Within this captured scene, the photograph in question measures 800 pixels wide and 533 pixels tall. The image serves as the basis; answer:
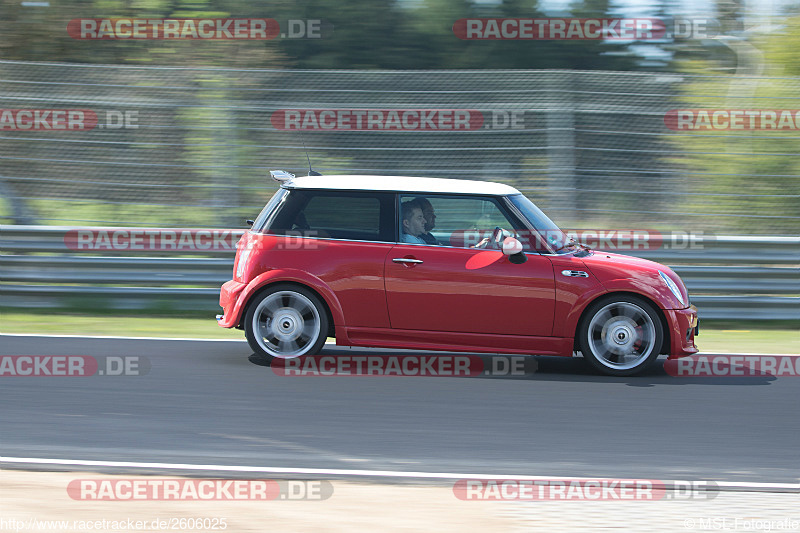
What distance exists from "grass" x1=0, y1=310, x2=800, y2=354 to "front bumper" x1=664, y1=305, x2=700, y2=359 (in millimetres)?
1655

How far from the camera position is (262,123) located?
12.2 metres

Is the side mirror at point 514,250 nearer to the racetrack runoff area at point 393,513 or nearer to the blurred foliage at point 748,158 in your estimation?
the racetrack runoff area at point 393,513

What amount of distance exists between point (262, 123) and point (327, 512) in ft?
27.3

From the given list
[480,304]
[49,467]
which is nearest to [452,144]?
[480,304]

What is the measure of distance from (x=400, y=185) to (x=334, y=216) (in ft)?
2.05

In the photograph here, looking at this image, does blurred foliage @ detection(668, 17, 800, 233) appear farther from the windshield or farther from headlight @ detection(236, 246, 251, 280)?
headlight @ detection(236, 246, 251, 280)

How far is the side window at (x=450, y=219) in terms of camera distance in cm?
803

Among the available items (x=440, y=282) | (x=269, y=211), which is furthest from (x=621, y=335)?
(x=269, y=211)

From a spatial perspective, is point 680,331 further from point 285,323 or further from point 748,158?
point 748,158

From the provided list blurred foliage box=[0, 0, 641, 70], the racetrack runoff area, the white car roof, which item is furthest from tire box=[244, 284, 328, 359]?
blurred foliage box=[0, 0, 641, 70]

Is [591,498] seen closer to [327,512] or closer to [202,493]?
[327,512]

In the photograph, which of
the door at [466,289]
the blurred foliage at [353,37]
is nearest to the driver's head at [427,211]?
the door at [466,289]

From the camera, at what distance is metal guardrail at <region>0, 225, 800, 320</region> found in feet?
35.6

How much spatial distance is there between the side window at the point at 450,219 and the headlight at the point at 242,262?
1.36 meters
